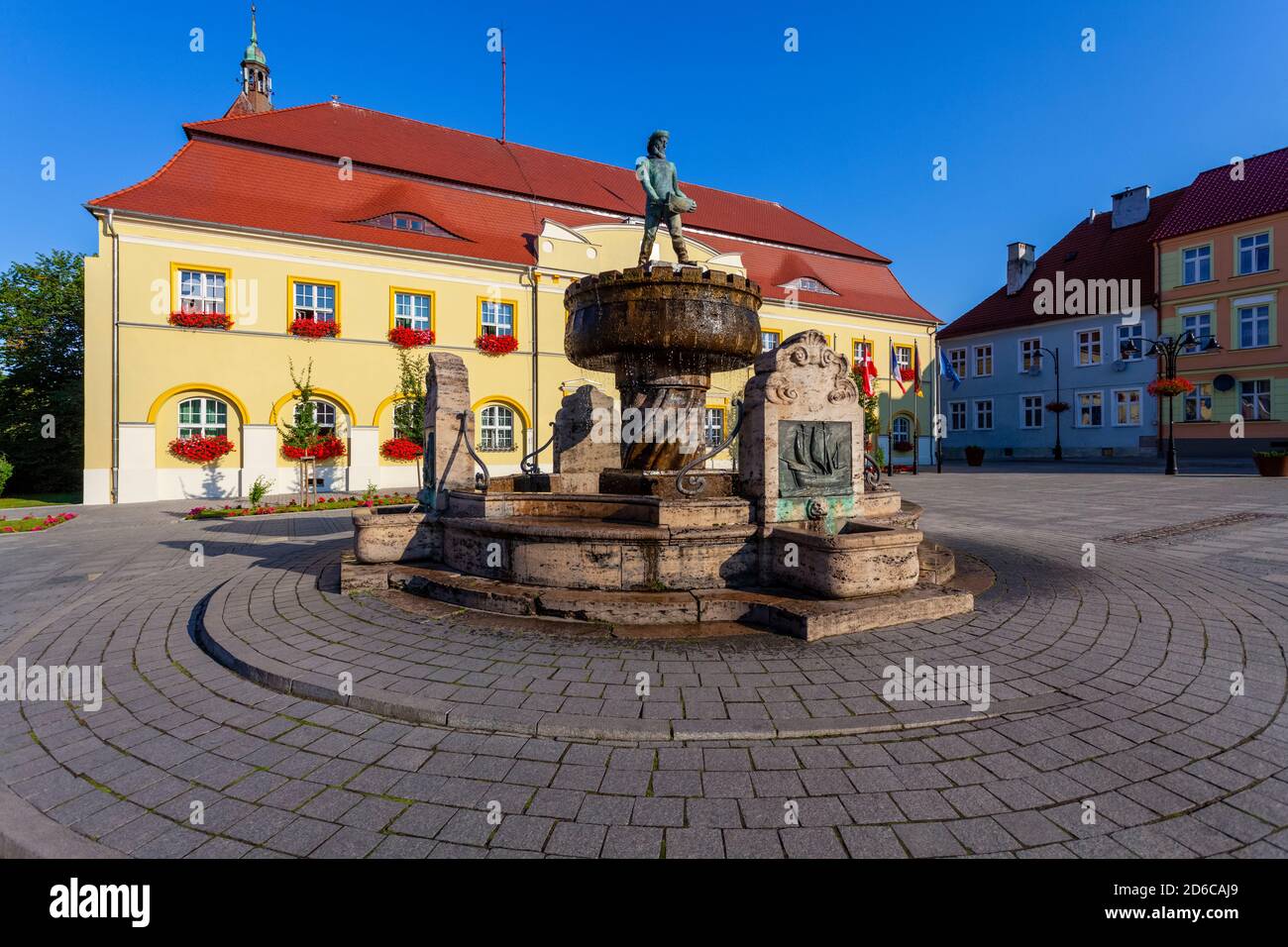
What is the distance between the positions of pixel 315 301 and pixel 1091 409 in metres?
41.2

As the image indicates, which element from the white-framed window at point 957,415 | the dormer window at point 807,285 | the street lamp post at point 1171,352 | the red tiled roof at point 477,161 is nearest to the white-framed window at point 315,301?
the red tiled roof at point 477,161

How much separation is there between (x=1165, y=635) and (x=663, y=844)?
14.9 ft

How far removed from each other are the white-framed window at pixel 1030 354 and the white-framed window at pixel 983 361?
2.10 m

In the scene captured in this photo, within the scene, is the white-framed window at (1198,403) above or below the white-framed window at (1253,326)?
below

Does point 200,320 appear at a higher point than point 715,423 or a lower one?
higher

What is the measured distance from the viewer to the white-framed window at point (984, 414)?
41000mm

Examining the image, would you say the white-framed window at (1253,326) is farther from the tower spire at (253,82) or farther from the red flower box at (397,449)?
the tower spire at (253,82)

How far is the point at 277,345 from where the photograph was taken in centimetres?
2033

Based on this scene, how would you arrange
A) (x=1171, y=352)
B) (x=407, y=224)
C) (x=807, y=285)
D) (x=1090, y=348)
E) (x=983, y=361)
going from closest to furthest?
(x=407, y=224)
(x=1171, y=352)
(x=807, y=285)
(x=1090, y=348)
(x=983, y=361)

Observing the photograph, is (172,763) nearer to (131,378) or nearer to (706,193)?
(131,378)

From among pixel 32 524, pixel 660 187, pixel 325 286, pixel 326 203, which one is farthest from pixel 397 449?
pixel 660 187

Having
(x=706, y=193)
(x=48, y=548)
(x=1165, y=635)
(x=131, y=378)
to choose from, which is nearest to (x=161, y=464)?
(x=131, y=378)

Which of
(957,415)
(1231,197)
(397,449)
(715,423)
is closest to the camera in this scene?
(397,449)

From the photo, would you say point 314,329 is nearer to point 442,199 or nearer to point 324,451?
point 324,451
